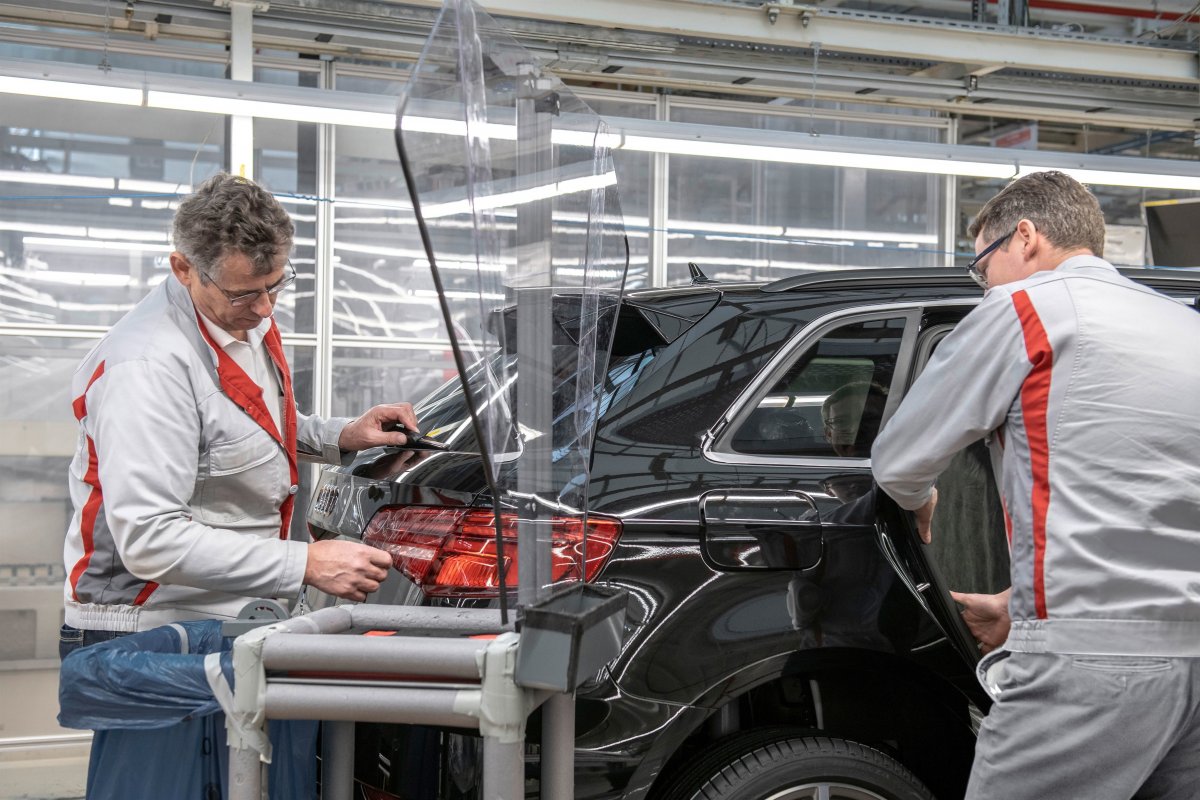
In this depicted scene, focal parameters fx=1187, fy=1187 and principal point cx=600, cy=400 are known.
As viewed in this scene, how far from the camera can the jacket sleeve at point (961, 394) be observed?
1924mm

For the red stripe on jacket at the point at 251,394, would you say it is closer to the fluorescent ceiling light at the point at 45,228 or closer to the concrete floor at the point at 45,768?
the concrete floor at the point at 45,768

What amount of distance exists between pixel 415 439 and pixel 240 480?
1.57 ft

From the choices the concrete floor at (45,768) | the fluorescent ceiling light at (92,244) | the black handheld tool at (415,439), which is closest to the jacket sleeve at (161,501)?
the black handheld tool at (415,439)

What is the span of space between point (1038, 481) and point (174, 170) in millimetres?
5975

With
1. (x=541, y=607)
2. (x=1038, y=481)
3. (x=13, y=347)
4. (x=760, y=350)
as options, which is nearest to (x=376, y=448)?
(x=760, y=350)

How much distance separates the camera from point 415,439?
264 cm

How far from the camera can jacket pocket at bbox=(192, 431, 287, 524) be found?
2213 mm

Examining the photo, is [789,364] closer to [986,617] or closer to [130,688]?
[986,617]

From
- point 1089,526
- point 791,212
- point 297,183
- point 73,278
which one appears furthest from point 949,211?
point 1089,526

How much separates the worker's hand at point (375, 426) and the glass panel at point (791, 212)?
5380 millimetres

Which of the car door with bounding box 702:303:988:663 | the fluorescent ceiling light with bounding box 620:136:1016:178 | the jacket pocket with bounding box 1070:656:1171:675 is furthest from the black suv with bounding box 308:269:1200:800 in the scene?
the fluorescent ceiling light with bounding box 620:136:1016:178

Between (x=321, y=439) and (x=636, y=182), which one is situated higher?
(x=636, y=182)

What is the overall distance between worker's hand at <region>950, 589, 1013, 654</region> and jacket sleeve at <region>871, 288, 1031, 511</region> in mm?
514

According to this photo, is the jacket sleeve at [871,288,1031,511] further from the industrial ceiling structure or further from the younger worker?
the industrial ceiling structure
